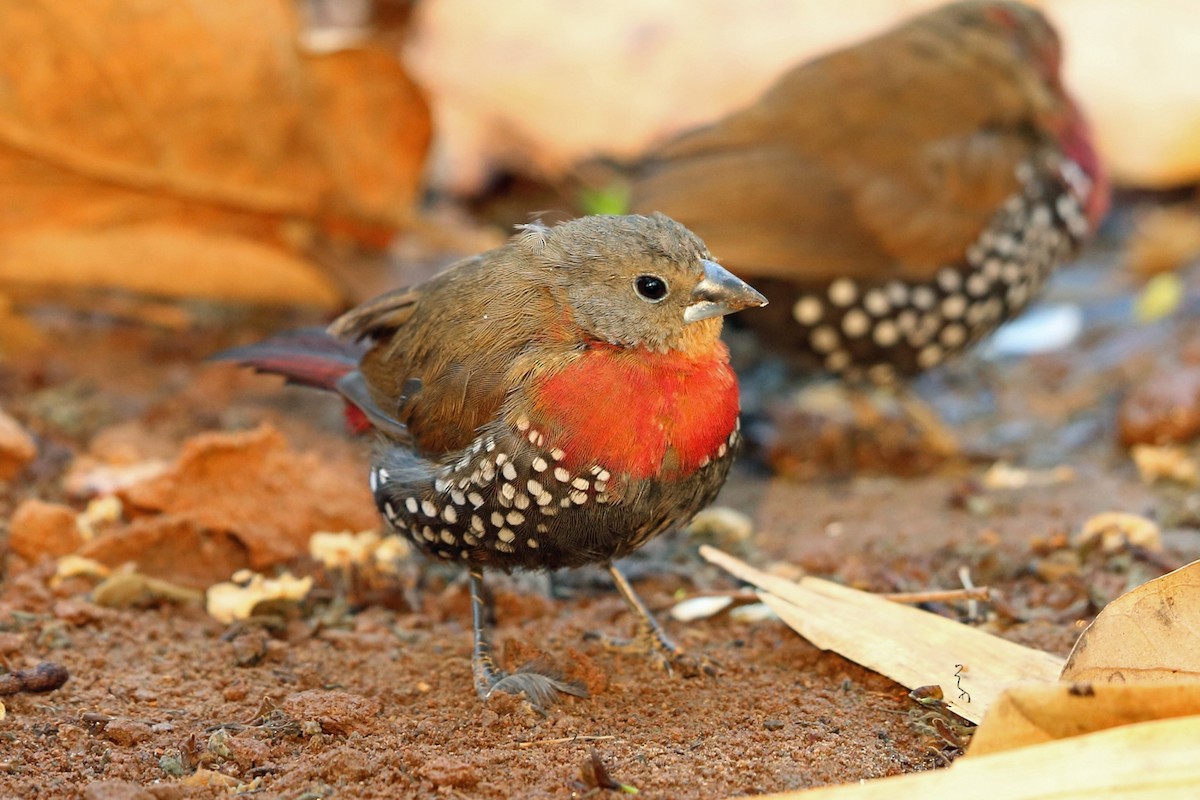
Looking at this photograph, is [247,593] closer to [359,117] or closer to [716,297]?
[716,297]

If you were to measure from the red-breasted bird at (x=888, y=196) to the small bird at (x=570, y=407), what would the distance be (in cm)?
172

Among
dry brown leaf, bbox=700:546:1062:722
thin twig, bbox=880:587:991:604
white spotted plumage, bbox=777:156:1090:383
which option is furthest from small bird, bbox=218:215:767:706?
white spotted plumage, bbox=777:156:1090:383

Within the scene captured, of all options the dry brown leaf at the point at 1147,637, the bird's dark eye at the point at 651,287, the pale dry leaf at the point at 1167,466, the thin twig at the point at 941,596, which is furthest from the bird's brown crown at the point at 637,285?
the pale dry leaf at the point at 1167,466

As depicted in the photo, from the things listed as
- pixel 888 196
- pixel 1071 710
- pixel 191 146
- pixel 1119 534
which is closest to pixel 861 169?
pixel 888 196

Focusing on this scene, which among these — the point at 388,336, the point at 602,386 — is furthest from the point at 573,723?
the point at 388,336

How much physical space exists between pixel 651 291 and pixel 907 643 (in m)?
1.01

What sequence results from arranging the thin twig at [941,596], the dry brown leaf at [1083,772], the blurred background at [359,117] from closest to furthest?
the dry brown leaf at [1083,772], the thin twig at [941,596], the blurred background at [359,117]

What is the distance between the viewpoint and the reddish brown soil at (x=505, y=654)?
2518 millimetres

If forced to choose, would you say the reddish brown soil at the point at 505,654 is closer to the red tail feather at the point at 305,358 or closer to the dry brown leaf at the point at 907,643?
the dry brown leaf at the point at 907,643

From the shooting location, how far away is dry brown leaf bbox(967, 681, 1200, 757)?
87.3 inches

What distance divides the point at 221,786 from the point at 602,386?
113 cm

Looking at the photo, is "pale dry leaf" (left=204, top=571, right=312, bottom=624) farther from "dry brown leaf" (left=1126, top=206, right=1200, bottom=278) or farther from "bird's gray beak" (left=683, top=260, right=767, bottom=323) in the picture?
"dry brown leaf" (left=1126, top=206, right=1200, bottom=278)

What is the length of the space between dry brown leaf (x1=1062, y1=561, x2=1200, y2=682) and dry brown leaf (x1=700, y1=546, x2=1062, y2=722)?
229 millimetres

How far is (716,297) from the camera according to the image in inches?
115
